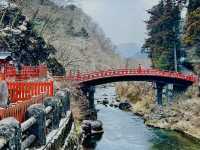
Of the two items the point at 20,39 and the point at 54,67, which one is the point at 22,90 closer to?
the point at 20,39

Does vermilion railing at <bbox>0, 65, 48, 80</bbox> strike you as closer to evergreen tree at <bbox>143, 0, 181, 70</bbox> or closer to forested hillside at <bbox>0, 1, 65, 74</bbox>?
forested hillside at <bbox>0, 1, 65, 74</bbox>

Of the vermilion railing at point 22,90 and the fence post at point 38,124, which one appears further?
the vermilion railing at point 22,90

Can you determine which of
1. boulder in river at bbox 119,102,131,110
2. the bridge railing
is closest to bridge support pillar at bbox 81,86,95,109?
the bridge railing

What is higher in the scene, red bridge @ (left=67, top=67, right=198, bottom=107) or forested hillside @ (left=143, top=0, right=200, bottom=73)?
forested hillside @ (left=143, top=0, right=200, bottom=73)

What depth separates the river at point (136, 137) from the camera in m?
47.4

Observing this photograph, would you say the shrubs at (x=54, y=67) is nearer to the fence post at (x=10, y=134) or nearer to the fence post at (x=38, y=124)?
the fence post at (x=38, y=124)

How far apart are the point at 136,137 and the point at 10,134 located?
43.6 metres

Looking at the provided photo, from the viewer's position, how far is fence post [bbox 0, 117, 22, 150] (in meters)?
10.2

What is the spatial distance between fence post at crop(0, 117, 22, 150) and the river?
3509 cm

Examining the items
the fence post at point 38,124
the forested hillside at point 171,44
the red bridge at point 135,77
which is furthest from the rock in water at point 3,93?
the forested hillside at point 171,44

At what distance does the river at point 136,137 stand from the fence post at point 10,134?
35.1 m

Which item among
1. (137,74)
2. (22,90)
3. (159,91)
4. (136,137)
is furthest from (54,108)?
(159,91)

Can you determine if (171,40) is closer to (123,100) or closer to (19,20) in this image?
(123,100)

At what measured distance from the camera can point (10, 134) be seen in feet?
34.0
